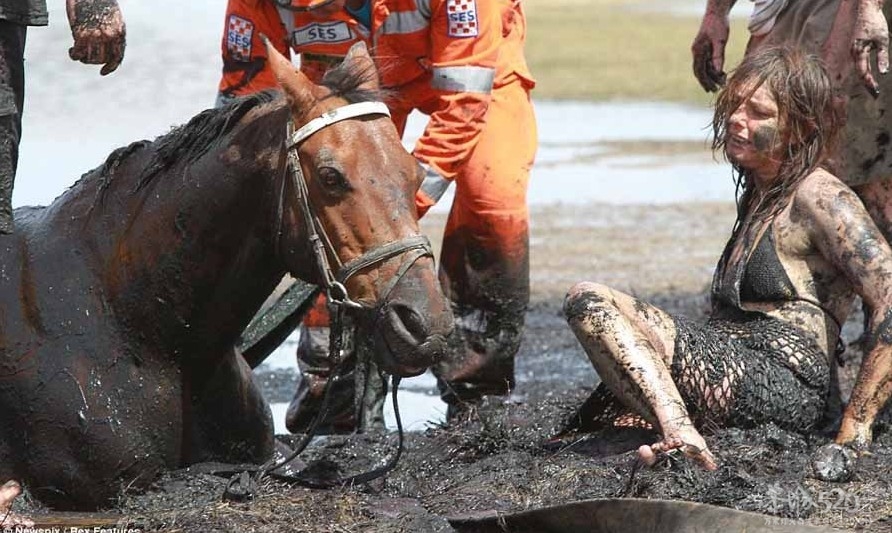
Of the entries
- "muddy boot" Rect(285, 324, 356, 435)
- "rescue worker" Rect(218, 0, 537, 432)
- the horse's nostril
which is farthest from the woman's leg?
"muddy boot" Rect(285, 324, 356, 435)

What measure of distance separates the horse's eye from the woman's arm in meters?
1.77

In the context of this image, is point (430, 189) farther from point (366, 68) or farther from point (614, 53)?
point (614, 53)

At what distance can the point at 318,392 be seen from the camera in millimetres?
6633

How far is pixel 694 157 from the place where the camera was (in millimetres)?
15758

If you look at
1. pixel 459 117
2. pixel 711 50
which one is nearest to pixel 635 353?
pixel 459 117

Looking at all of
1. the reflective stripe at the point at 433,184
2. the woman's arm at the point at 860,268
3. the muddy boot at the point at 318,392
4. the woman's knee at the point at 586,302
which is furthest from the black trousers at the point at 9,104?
the woman's arm at the point at 860,268

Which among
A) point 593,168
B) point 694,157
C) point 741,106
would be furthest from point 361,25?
point 694,157

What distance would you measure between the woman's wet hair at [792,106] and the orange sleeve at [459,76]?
101 centimetres

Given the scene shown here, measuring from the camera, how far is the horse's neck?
4629 millimetres

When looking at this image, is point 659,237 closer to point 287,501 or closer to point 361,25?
point 361,25

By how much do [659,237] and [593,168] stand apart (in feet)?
10.3

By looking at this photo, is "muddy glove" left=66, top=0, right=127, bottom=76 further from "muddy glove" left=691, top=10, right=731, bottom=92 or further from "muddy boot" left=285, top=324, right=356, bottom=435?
"muddy glove" left=691, top=10, right=731, bottom=92

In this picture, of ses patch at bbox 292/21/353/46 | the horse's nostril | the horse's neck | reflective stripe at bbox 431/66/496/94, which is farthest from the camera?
ses patch at bbox 292/21/353/46

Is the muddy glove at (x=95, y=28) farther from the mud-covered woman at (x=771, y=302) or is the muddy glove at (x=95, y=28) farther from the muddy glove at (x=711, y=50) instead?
the muddy glove at (x=711, y=50)
